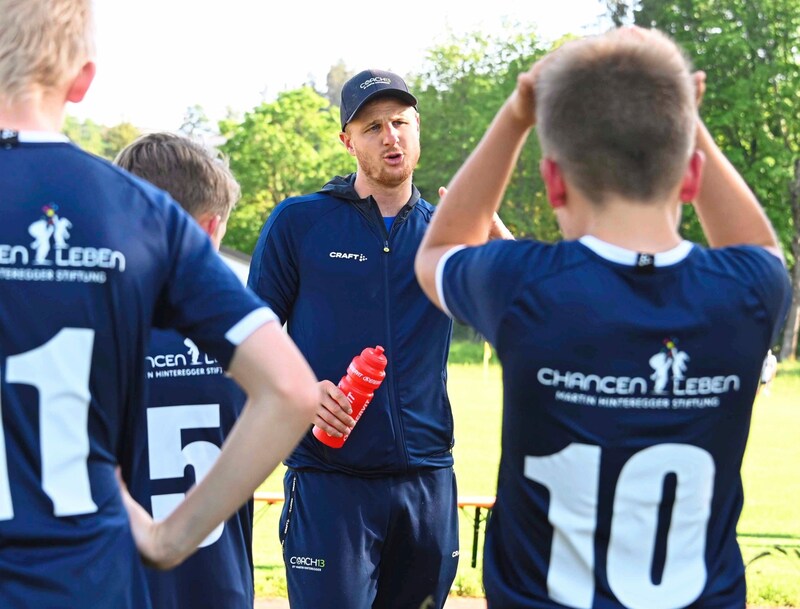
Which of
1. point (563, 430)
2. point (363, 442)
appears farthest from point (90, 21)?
point (363, 442)

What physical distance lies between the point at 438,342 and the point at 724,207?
7.74 ft

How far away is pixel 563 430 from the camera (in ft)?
7.59

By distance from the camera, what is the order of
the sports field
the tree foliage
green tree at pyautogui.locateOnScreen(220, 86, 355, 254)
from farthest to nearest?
the tree foliage
green tree at pyautogui.locateOnScreen(220, 86, 355, 254)
the sports field

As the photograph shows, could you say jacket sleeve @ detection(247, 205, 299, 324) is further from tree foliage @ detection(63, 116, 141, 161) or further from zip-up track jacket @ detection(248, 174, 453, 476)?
tree foliage @ detection(63, 116, 141, 161)

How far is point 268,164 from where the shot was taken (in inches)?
2502

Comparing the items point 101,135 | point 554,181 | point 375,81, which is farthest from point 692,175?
point 101,135

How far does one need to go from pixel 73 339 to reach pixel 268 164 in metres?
62.2

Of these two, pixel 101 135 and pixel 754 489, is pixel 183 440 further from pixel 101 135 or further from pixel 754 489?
pixel 101 135

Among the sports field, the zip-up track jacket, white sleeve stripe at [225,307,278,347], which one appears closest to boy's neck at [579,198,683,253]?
white sleeve stripe at [225,307,278,347]

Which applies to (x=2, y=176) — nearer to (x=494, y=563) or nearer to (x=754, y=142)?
(x=494, y=563)

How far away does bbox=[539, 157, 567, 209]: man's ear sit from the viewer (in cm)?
236

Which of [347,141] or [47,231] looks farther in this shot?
[347,141]

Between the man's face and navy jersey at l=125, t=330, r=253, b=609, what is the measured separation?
180 centimetres

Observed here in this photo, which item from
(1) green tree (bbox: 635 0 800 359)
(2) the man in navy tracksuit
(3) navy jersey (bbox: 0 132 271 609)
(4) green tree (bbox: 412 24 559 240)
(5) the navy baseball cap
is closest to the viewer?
(3) navy jersey (bbox: 0 132 271 609)
